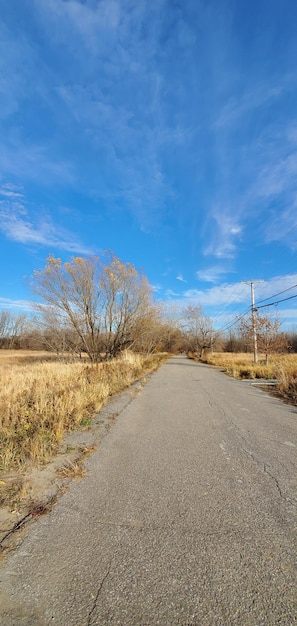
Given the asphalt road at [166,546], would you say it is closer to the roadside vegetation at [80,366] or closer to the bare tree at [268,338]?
the roadside vegetation at [80,366]

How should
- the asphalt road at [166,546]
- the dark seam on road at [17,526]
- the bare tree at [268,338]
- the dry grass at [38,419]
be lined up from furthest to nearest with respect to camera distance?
1. the bare tree at [268,338]
2. the dry grass at [38,419]
3. the dark seam on road at [17,526]
4. the asphalt road at [166,546]

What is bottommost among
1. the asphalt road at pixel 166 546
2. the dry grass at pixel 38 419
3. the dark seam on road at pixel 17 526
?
the dark seam on road at pixel 17 526

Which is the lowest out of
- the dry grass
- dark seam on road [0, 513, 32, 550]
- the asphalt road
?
dark seam on road [0, 513, 32, 550]

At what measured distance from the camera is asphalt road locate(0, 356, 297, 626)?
5.38ft

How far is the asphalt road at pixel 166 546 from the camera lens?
5.38ft

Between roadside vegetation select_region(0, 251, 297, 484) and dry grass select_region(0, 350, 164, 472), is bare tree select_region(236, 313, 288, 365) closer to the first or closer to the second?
roadside vegetation select_region(0, 251, 297, 484)

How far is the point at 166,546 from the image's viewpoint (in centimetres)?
216

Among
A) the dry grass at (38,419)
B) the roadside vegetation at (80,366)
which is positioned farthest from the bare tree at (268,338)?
the dry grass at (38,419)

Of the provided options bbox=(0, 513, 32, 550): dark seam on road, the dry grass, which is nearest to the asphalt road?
bbox=(0, 513, 32, 550): dark seam on road

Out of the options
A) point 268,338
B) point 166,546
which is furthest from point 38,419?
point 268,338

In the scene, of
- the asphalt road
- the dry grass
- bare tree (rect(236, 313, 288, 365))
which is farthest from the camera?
bare tree (rect(236, 313, 288, 365))

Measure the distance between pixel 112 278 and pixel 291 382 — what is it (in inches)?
583

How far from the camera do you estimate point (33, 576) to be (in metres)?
1.88

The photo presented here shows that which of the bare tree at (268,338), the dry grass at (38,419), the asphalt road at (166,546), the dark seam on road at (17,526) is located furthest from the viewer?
the bare tree at (268,338)
